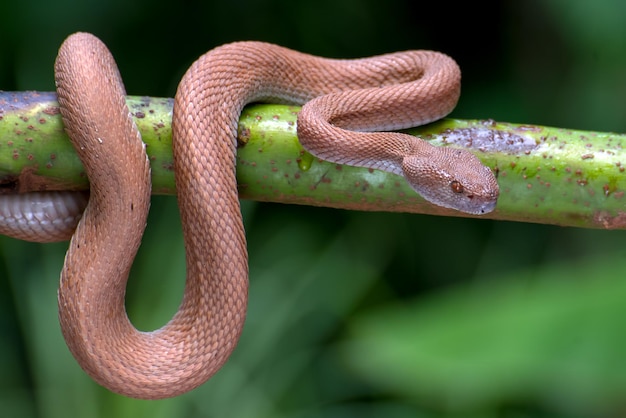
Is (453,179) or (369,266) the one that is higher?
(453,179)

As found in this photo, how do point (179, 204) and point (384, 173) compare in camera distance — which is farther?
point (384, 173)

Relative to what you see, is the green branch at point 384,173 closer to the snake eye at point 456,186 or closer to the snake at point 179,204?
the snake at point 179,204

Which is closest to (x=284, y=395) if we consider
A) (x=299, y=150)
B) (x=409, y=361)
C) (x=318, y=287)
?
(x=318, y=287)

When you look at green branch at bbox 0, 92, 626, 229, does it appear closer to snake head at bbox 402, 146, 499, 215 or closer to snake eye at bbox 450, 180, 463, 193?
snake head at bbox 402, 146, 499, 215

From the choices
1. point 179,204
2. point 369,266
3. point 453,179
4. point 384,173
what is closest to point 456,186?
point 453,179

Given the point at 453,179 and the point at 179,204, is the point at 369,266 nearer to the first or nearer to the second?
the point at 453,179

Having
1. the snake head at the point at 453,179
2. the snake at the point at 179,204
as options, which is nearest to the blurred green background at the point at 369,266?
the snake head at the point at 453,179

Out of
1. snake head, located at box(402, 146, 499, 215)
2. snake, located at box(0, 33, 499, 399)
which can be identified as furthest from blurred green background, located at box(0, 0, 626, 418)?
snake, located at box(0, 33, 499, 399)
